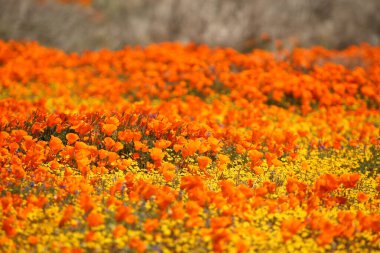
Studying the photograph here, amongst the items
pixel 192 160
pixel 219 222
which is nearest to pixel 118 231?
pixel 219 222

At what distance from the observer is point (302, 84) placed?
381 inches

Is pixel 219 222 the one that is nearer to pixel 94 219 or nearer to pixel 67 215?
pixel 94 219

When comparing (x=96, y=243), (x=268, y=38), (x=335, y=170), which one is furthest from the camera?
(x=268, y=38)

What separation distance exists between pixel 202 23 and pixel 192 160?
8.42 metres

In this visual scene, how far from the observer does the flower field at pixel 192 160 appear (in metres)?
4.64

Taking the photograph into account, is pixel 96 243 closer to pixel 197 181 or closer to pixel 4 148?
pixel 197 181

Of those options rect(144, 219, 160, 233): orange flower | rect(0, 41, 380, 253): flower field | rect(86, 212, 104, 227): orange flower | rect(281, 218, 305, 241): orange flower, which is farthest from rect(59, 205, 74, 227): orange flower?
rect(281, 218, 305, 241): orange flower

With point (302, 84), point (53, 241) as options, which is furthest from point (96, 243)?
point (302, 84)

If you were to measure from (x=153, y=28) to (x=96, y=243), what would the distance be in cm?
1042

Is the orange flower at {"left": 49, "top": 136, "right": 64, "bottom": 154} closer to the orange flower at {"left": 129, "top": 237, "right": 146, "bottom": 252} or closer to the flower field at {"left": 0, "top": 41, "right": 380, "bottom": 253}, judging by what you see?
the flower field at {"left": 0, "top": 41, "right": 380, "bottom": 253}

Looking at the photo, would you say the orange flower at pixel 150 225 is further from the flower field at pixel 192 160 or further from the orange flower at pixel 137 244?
the orange flower at pixel 137 244

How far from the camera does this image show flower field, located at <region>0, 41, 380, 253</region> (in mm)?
4637

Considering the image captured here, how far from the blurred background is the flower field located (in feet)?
8.61

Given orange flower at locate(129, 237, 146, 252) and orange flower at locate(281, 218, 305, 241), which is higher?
orange flower at locate(281, 218, 305, 241)
